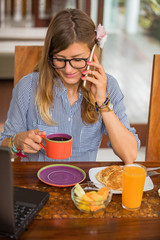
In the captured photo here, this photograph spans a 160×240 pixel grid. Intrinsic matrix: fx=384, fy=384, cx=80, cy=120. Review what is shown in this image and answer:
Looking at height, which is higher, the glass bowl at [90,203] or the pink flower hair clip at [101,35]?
the pink flower hair clip at [101,35]

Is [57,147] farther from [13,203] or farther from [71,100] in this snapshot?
[71,100]

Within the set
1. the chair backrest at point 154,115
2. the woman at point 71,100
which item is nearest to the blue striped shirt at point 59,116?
the woman at point 71,100

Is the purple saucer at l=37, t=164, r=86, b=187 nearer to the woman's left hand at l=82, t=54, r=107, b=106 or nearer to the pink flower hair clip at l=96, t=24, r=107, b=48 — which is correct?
the woman's left hand at l=82, t=54, r=107, b=106

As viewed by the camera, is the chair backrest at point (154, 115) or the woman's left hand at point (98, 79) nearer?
the woman's left hand at point (98, 79)

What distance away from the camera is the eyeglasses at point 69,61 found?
159 centimetres

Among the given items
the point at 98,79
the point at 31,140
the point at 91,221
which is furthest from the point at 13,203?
the point at 98,79

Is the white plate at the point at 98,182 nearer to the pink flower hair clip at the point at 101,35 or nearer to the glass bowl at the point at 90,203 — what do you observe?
the glass bowl at the point at 90,203

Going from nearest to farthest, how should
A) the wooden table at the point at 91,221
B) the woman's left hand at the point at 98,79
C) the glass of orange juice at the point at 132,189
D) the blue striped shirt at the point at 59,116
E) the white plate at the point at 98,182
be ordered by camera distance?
the wooden table at the point at 91,221, the glass of orange juice at the point at 132,189, the white plate at the point at 98,182, the woman's left hand at the point at 98,79, the blue striped shirt at the point at 59,116

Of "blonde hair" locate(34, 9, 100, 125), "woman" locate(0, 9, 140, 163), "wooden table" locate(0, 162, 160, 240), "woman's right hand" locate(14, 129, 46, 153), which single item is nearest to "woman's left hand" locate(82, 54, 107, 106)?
"woman" locate(0, 9, 140, 163)

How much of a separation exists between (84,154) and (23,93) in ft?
1.31

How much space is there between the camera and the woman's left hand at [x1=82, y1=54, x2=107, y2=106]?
157 cm

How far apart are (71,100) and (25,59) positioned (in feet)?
Result: 1.08

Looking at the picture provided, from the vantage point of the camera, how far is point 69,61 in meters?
1.58

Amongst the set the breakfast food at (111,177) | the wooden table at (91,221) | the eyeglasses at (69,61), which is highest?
the eyeglasses at (69,61)
